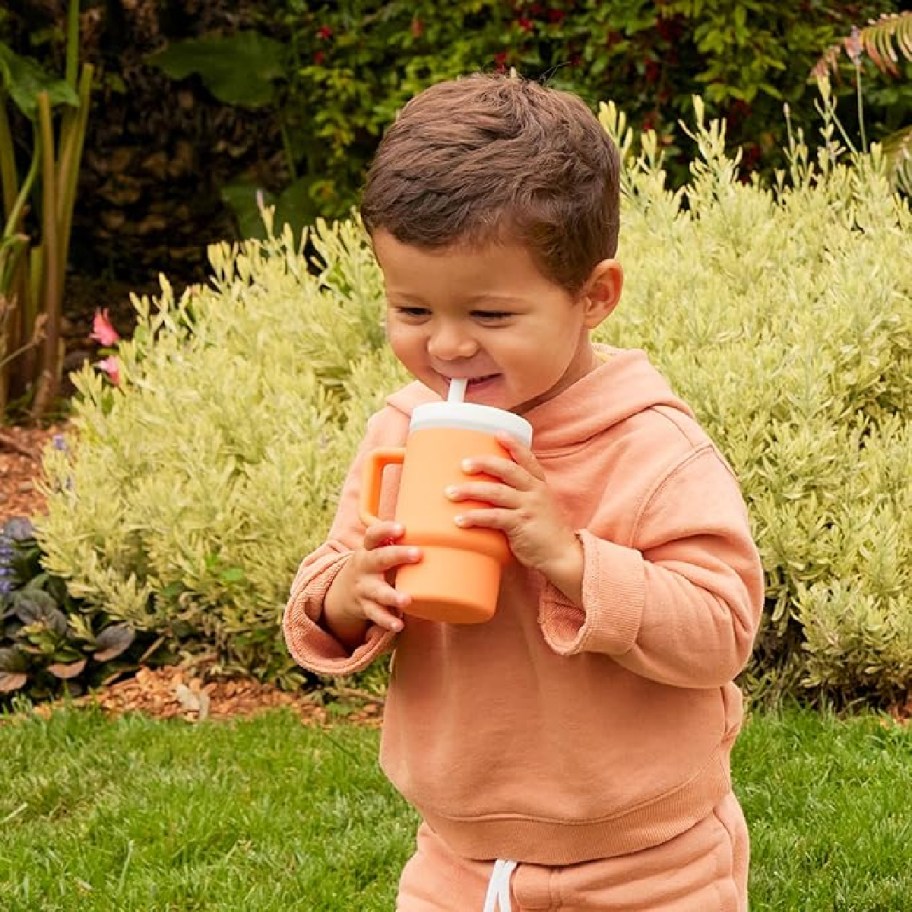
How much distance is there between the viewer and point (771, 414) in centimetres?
426

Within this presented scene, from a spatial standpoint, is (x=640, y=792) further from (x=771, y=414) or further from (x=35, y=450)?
(x=35, y=450)

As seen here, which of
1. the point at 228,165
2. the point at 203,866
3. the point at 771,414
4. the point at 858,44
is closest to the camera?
the point at 203,866

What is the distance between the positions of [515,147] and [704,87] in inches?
228

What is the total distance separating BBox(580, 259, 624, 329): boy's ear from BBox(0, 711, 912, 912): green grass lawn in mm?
1657

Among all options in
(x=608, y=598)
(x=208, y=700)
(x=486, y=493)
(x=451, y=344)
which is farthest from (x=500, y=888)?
(x=208, y=700)

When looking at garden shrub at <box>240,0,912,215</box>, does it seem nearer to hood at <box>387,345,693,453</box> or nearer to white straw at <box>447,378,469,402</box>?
hood at <box>387,345,693,453</box>

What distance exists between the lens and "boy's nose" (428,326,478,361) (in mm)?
1769

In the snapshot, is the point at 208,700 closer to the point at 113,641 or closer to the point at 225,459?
the point at 113,641

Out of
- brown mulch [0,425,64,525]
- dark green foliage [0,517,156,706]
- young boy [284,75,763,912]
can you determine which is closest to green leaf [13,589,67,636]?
dark green foliage [0,517,156,706]

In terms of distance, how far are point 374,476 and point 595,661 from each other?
1.18 feet

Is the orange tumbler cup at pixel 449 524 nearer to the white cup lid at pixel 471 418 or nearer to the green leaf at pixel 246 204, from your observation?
the white cup lid at pixel 471 418

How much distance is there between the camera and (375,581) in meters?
1.82

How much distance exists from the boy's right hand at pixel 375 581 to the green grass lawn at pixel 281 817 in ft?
4.78

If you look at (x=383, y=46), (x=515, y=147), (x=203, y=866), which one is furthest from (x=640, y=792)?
(x=383, y=46)
